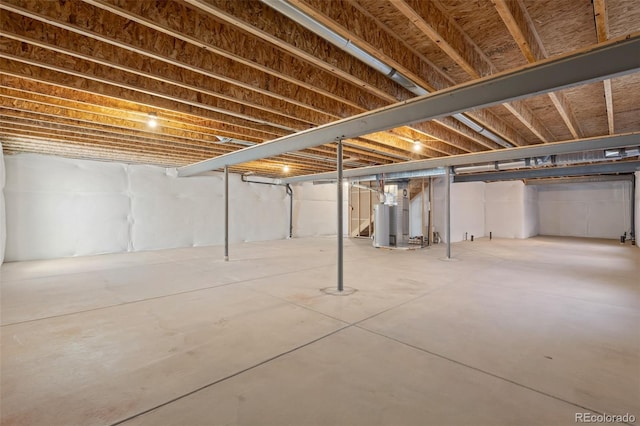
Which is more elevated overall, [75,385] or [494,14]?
[494,14]

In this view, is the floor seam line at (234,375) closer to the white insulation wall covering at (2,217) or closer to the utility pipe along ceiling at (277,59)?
the utility pipe along ceiling at (277,59)

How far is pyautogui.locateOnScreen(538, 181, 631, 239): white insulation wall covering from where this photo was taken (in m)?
10.2

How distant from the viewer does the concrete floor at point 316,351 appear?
57.7 inches

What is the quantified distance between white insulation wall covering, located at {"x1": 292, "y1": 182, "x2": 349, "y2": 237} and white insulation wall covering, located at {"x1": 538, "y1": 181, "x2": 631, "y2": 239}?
8067mm

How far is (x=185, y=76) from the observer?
274cm

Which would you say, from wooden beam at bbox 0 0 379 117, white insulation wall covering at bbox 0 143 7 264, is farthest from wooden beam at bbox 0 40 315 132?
white insulation wall covering at bbox 0 143 7 264

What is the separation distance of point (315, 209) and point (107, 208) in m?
6.55

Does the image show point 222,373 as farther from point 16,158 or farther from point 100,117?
point 16,158

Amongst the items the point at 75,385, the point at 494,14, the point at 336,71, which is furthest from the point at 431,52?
the point at 75,385

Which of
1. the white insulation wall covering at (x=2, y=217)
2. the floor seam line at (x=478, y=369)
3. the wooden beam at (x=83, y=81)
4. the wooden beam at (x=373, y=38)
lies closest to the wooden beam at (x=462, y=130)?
the wooden beam at (x=373, y=38)

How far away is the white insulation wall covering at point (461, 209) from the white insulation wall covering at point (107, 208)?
5.99 metres

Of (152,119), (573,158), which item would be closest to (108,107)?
(152,119)

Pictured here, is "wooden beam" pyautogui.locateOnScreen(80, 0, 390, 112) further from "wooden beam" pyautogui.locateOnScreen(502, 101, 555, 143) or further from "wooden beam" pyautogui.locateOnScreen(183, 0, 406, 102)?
"wooden beam" pyautogui.locateOnScreen(502, 101, 555, 143)

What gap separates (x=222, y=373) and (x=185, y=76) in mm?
2510
